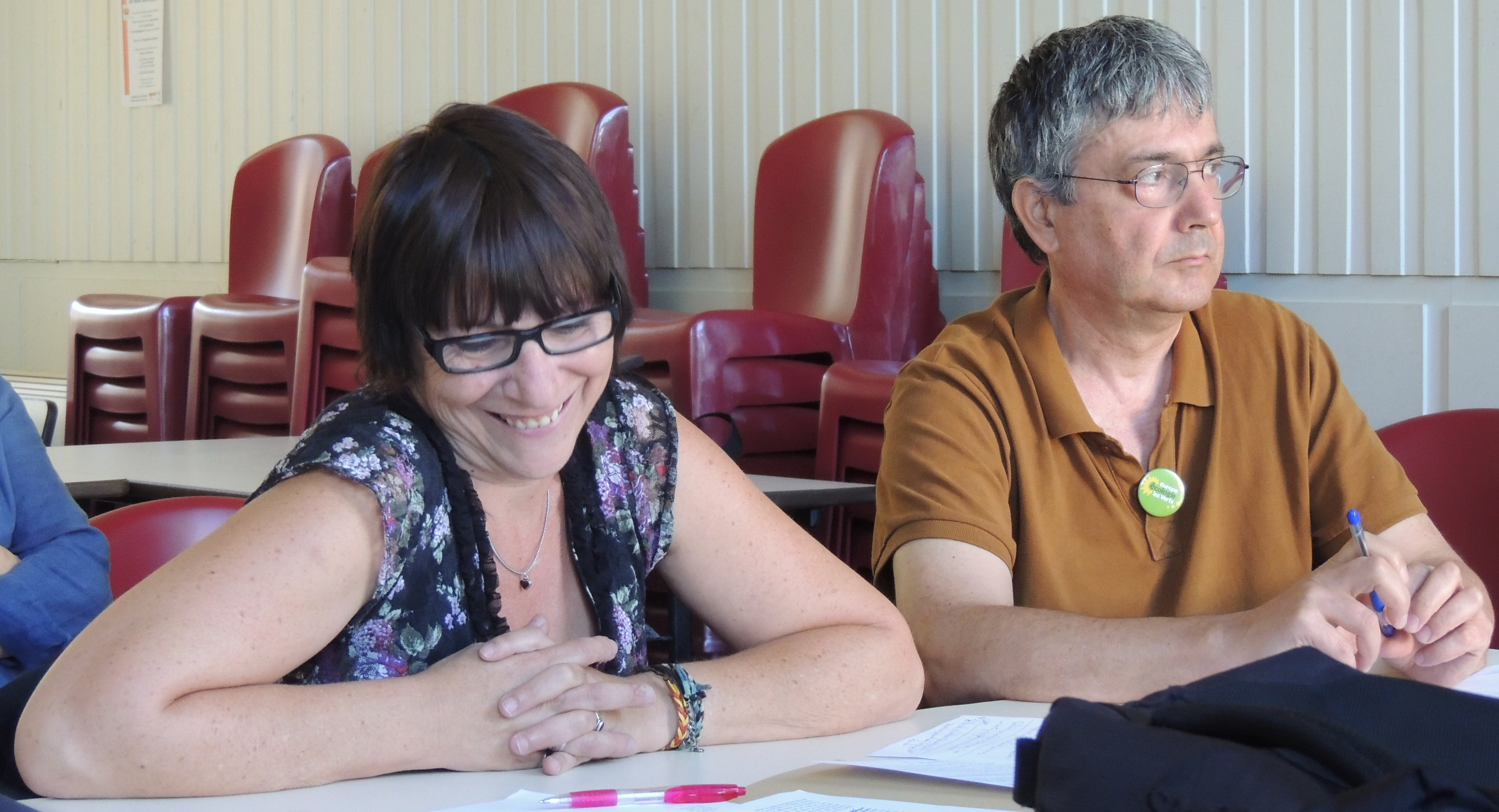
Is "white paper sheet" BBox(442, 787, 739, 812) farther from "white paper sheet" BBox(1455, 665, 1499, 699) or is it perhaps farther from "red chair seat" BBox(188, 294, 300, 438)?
"red chair seat" BBox(188, 294, 300, 438)

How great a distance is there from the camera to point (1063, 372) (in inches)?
76.2

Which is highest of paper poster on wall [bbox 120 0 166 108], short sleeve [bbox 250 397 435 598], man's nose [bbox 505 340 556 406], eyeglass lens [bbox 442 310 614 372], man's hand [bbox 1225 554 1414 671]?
paper poster on wall [bbox 120 0 166 108]

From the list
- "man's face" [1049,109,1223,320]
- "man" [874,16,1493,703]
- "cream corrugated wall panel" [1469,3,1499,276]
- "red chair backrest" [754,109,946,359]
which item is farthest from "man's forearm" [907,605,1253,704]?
"red chair backrest" [754,109,946,359]

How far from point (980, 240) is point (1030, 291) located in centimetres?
190

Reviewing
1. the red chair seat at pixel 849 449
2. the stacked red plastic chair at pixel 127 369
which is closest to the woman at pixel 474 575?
the red chair seat at pixel 849 449

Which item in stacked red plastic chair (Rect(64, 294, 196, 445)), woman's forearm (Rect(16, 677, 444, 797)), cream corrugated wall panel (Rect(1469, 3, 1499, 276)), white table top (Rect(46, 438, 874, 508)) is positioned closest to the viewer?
woman's forearm (Rect(16, 677, 444, 797))

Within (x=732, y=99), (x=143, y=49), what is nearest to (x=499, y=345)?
(x=732, y=99)

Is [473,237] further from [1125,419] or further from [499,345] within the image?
[1125,419]

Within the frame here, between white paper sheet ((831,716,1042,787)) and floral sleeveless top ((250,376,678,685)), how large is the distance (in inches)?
14.8

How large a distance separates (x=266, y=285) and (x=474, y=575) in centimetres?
436

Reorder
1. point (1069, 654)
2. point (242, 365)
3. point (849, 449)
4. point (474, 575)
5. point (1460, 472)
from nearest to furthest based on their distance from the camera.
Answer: point (474, 575), point (1069, 654), point (1460, 472), point (849, 449), point (242, 365)

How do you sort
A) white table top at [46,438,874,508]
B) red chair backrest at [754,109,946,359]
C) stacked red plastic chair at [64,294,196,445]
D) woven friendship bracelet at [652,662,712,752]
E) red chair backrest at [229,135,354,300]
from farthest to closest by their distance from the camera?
red chair backrest at [229,135,354,300] < stacked red plastic chair at [64,294,196,445] < red chair backrest at [754,109,946,359] < white table top at [46,438,874,508] < woven friendship bracelet at [652,662,712,752]

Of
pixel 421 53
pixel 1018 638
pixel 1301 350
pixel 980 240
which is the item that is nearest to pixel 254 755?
pixel 1018 638

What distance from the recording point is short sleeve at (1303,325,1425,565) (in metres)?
1.90
